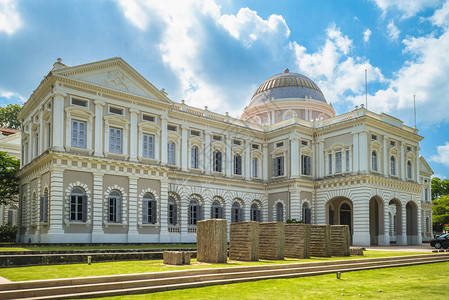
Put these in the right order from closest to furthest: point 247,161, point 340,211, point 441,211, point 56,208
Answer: point 56,208, point 247,161, point 340,211, point 441,211

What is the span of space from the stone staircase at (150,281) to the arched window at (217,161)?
22.8m

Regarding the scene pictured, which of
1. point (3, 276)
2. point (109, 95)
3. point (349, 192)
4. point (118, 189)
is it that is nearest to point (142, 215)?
point (118, 189)

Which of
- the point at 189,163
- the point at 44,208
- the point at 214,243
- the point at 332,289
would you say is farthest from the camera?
the point at 189,163

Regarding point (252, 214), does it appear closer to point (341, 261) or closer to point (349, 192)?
point (349, 192)

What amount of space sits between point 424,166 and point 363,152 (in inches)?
1269

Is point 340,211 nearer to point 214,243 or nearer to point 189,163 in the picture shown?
point 189,163

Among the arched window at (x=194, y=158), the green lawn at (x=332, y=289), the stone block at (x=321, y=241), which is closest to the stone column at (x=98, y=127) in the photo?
the arched window at (x=194, y=158)

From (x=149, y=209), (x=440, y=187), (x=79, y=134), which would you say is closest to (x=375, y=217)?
(x=149, y=209)

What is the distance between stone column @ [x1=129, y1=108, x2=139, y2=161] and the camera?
31.7 metres

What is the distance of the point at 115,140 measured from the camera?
31.3 m

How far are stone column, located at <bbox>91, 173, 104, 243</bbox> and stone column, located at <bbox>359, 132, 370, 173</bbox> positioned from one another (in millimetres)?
21090

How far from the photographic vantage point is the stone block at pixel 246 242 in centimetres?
1784

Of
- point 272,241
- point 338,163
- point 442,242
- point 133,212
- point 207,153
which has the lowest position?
point 442,242

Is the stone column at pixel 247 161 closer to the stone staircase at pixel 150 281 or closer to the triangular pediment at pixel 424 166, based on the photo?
the stone staircase at pixel 150 281
